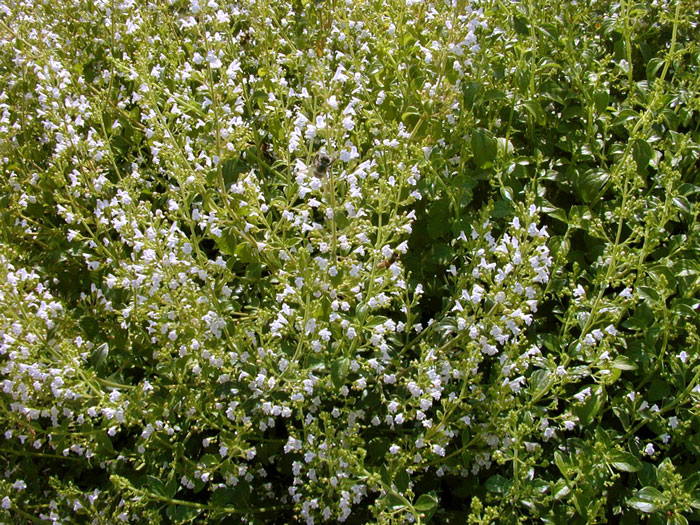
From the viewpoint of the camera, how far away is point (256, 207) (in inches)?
95.7

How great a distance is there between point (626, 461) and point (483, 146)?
4.64 feet

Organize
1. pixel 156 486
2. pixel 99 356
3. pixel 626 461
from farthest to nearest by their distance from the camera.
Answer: pixel 99 356
pixel 156 486
pixel 626 461

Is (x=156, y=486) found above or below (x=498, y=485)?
above

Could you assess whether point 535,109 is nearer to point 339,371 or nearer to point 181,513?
point 339,371

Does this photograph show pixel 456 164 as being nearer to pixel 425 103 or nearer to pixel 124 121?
pixel 425 103

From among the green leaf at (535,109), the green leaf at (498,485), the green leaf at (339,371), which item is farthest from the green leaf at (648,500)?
the green leaf at (535,109)

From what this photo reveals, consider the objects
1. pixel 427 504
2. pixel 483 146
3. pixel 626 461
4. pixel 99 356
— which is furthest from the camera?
pixel 483 146

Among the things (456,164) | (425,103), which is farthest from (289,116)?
(456,164)

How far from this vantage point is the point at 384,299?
2365 mm

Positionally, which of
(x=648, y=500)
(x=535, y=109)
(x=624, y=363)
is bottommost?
(x=648, y=500)

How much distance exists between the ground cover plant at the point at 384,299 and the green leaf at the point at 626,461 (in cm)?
1

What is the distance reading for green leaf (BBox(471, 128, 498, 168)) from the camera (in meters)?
2.78

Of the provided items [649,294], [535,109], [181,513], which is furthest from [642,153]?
[181,513]

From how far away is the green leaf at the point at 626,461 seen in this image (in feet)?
7.52
